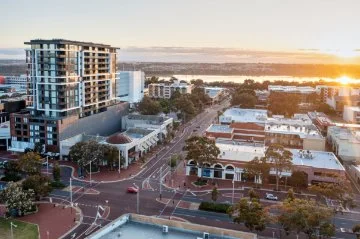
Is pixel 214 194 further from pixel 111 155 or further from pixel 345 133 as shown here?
pixel 345 133

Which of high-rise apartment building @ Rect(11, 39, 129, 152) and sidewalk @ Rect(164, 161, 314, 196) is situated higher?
high-rise apartment building @ Rect(11, 39, 129, 152)

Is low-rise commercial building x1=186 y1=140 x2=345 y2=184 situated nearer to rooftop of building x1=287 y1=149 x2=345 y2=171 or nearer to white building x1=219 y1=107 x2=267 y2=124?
rooftop of building x1=287 y1=149 x2=345 y2=171

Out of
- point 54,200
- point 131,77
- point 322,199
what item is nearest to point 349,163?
point 322,199

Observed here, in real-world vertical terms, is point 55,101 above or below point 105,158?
above

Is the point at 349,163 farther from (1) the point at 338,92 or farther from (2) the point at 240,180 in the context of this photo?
(1) the point at 338,92

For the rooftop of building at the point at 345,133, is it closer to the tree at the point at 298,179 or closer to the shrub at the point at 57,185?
the tree at the point at 298,179

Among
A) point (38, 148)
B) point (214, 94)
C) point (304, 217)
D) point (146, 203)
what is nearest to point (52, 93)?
point (38, 148)

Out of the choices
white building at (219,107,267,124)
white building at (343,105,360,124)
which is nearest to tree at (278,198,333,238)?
white building at (219,107,267,124)
